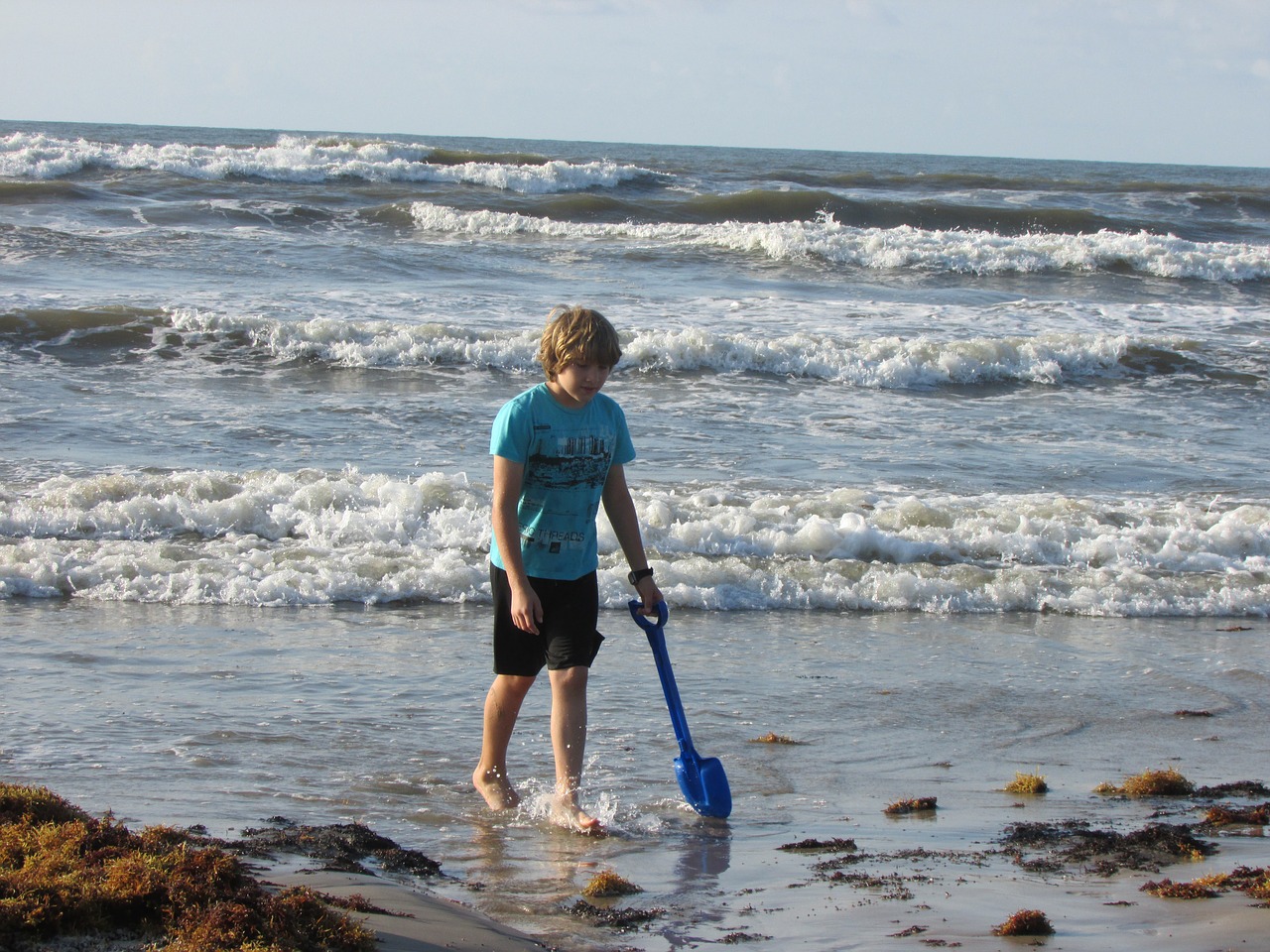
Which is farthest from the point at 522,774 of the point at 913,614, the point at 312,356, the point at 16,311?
the point at 16,311

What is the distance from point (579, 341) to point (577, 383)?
13 cm

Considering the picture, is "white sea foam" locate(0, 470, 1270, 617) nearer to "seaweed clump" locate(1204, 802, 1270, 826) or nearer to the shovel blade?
the shovel blade

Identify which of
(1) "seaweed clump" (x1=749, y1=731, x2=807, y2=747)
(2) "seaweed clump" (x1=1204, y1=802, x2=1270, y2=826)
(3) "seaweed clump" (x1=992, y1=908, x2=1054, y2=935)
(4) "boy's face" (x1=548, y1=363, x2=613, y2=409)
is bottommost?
(1) "seaweed clump" (x1=749, y1=731, x2=807, y2=747)

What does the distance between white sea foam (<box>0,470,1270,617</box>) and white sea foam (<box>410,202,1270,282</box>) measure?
573 inches

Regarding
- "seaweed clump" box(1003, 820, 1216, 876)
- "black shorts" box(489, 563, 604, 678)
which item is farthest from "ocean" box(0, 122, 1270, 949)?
"black shorts" box(489, 563, 604, 678)

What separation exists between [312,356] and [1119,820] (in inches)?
434

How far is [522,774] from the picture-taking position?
14.1ft

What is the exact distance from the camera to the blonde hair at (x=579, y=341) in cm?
356

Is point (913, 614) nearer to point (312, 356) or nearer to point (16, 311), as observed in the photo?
point (312, 356)

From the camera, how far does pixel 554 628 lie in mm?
3809

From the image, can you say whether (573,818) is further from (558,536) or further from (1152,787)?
(1152,787)

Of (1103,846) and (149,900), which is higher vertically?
(149,900)

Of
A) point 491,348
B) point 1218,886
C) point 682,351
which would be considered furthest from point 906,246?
point 1218,886

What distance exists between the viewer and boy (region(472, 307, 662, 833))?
11.8 ft
